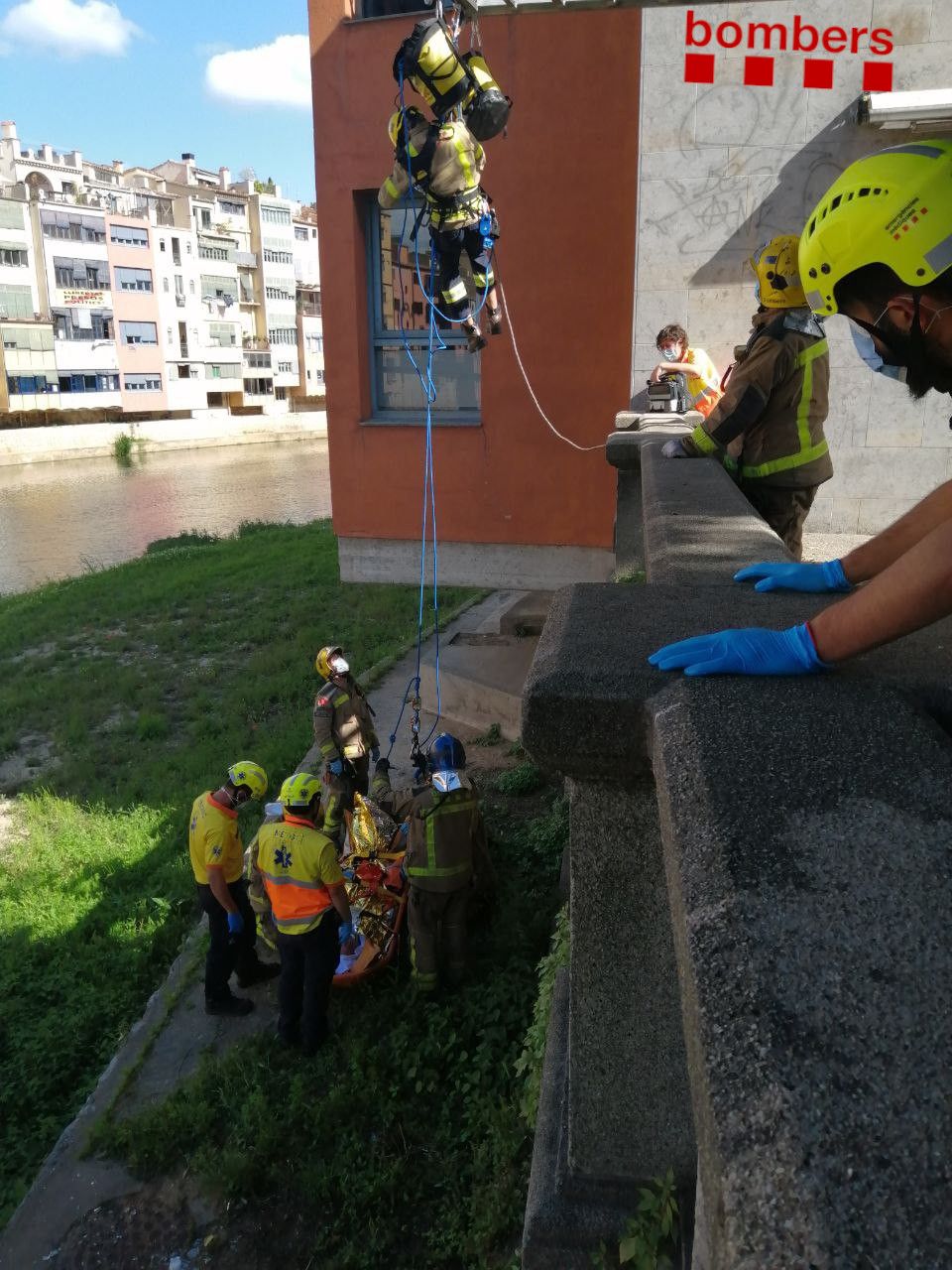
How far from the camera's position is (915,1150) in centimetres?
75

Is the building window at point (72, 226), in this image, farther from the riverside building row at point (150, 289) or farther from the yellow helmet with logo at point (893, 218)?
the yellow helmet with logo at point (893, 218)

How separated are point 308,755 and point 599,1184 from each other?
7.95 meters

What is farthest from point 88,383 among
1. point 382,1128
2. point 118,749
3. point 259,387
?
point 382,1128

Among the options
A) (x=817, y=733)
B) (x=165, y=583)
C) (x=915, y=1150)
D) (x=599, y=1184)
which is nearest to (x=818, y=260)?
(x=817, y=733)

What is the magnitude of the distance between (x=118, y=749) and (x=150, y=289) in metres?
60.1

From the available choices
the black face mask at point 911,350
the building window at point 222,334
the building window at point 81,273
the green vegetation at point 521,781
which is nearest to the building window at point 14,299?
the building window at point 81,273

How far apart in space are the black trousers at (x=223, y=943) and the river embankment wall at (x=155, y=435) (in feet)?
151

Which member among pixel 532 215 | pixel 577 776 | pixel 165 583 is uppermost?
pixel 532 215

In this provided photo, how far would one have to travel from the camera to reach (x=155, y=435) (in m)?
60.1

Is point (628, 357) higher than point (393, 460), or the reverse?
point (628, 357)

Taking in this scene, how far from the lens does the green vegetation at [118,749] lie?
6.40 meters

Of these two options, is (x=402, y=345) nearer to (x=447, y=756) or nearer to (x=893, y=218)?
(x=447, y=756)

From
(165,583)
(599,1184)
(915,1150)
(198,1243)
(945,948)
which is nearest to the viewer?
(915,1150)

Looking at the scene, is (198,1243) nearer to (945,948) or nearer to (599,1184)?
(599,1184)
